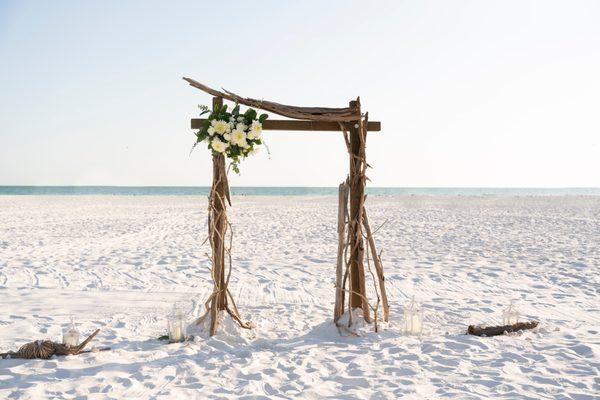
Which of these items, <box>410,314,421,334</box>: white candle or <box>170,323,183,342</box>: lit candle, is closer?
<box>170,323,183,342</box>: lit candle

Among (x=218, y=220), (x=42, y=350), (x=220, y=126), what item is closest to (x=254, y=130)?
(x=220, y=126)

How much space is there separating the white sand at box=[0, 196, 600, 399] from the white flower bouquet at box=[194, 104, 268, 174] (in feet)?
5.55

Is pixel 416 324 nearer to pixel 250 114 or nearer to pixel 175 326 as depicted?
pixel 175 326

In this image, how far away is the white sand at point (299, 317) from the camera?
3332 mm

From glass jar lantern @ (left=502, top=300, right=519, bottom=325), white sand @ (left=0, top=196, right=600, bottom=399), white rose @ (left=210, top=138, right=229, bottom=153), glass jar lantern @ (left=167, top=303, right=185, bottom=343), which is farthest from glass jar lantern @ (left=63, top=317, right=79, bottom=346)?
glass jar lantern @ (left=502, top=300, right=519, bottom=325)

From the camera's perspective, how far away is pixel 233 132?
436 centimetres

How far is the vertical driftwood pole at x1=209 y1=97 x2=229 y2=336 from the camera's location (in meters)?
4.56

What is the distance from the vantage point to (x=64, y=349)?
149 inches

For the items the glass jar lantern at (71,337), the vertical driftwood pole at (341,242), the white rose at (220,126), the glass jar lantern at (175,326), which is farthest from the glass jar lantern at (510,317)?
the glass jar lantern at (71,337)

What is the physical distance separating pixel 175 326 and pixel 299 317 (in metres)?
1.47

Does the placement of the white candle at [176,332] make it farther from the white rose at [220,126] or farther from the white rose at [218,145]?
the white rose at [220,126]

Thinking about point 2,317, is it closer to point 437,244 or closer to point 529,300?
point 529,300

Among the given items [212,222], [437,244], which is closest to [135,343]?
[212,222]

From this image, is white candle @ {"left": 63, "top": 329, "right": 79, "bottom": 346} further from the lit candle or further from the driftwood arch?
the driftwood arch
